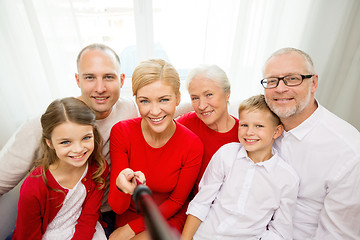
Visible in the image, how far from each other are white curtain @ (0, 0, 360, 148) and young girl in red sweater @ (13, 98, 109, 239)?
751 mm

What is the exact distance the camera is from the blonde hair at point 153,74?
1.00 m

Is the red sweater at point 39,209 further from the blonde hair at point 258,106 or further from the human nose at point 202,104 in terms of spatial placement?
the blonde hair at point 258,106

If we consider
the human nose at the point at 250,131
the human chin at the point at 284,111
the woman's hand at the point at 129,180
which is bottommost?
the woman's hand at the point at 129,180

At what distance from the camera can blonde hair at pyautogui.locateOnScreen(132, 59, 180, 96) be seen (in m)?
1.00

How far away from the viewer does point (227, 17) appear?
1.72 metres

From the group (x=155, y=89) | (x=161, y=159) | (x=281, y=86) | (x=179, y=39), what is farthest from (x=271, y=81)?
(x=179, y=39)

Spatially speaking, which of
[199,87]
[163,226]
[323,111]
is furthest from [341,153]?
[163,226]

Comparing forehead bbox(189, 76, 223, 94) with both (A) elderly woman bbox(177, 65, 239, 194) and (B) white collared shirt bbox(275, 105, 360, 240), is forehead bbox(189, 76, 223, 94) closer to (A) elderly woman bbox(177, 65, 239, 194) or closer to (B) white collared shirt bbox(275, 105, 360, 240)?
(A) elderly woman bbox(177, 65, 239, 194)

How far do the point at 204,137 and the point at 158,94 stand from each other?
1.70ft

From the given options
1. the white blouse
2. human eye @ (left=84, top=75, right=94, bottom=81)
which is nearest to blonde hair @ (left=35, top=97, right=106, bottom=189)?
the white blouse

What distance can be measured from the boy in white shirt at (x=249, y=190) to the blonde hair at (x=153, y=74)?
43 cm

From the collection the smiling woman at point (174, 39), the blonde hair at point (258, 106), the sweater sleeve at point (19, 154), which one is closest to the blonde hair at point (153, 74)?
the blonde hair at point (258, 106)

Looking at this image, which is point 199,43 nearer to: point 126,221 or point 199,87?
point 199,87

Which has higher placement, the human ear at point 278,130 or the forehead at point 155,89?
the forehead at point 155,89
